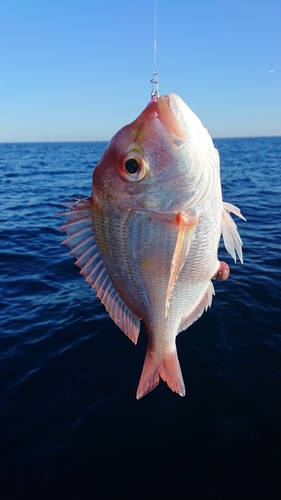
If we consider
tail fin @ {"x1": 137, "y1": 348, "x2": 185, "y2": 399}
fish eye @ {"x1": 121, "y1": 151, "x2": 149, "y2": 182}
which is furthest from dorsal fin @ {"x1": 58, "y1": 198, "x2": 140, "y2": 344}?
fish eye @ {"x1": 121, "y1": 151, "x2": 149, "y2": 182}

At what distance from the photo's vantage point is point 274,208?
52.6 ft

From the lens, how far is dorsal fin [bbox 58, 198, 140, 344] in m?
2.33

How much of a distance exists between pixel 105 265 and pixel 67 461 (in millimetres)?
3354

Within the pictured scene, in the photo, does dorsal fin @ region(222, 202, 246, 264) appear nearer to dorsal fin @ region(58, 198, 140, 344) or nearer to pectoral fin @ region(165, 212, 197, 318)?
pectoral fin @ region(165, 212, 197, 318)

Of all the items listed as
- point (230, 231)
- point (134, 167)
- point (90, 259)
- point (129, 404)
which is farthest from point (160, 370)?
point (129, 404)

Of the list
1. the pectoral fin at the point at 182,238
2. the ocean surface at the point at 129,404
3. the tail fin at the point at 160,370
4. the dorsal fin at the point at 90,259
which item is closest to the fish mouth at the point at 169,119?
the pectoral fin at the point at 182,238

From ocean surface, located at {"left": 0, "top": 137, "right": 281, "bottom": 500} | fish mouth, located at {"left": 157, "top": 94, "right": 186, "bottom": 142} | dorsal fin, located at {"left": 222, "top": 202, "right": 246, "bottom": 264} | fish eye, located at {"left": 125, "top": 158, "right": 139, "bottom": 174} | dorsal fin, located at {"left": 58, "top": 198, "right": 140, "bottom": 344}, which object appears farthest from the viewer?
ocean surface, located at {"left": 0, "top": 137, "right": 281, "bottom": 500}

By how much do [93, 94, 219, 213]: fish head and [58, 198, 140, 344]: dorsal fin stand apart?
0.34 metres

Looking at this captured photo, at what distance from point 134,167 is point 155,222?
0.36 m

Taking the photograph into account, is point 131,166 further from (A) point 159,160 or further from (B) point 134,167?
(A) point 159,160

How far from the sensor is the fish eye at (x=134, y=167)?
1.99 meters

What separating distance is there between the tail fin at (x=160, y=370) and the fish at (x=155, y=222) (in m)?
0.04

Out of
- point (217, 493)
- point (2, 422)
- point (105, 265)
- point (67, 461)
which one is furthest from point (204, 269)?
point (2, 422)

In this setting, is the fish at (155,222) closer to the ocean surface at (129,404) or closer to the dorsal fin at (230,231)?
the dorsal fin at (230,231)
